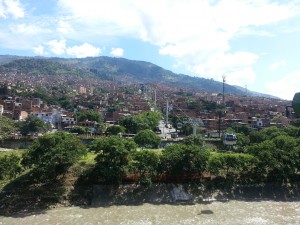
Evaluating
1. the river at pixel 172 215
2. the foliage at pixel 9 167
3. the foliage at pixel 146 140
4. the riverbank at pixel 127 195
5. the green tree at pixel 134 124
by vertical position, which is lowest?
the river at pixel 172 215

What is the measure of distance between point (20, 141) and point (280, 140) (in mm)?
38293

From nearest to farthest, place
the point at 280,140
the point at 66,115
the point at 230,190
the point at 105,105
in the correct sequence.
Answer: the point at 230,190, the point at 280,140, the point at 66,115, the point at 105,105

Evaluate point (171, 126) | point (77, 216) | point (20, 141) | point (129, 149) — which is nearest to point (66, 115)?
point (171, 126)

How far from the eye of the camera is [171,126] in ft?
307

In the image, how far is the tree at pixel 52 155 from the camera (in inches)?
1245

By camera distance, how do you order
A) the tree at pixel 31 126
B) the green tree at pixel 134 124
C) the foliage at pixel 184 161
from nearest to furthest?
the foliage at pixel 184 161 → the tree at pixel 31 126 → the green tree at pixel 134 124

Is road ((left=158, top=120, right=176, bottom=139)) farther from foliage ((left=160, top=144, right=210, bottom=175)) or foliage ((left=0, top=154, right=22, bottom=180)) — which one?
foliage ((left=0, top=154, right=22, bottom=180))

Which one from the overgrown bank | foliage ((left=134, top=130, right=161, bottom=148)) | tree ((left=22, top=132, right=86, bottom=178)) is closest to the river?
the overgrown bank

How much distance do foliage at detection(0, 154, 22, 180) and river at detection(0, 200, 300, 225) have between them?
229 inches

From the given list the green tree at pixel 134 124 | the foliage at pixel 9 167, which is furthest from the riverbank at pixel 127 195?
the green tree at pixel 134 124

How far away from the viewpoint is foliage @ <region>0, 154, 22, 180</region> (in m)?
32.8

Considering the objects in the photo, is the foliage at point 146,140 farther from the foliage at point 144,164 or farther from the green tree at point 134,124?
the green tree at point 134,124

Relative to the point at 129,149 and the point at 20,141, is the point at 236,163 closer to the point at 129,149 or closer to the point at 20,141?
the point at 129,149

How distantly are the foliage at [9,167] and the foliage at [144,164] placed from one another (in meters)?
11.0
